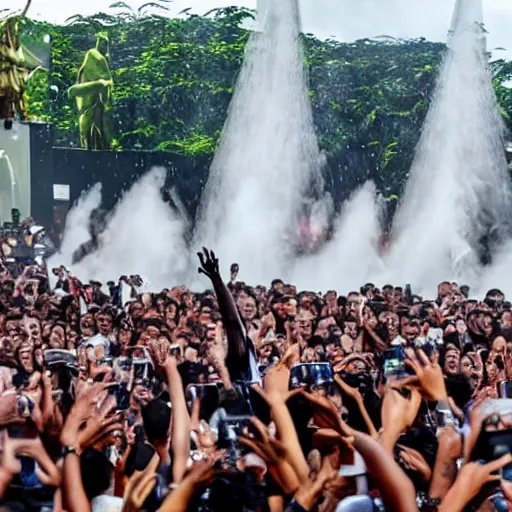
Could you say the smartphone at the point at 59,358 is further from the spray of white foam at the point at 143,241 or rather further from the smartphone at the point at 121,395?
the spray of white foam at the point at 143,241

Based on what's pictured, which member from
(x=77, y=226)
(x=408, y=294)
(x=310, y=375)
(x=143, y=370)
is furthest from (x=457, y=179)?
(x=143, y=370)

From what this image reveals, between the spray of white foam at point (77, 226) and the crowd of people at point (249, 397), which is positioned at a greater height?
the spray of white foam at point (77, 226)

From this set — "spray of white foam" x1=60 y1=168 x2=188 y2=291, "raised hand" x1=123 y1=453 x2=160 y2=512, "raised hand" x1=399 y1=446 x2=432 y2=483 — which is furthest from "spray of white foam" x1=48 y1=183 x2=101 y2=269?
"raised hand" x1=123 y1=453 x2=160 y2=512

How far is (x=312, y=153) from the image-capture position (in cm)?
773

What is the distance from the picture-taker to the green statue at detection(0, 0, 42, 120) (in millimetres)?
7338

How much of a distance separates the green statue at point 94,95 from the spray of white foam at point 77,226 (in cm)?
29

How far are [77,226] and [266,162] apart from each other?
52.4 inches

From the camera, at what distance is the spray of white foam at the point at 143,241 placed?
716cm

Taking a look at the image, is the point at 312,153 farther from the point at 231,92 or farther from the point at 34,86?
the point at 34,86

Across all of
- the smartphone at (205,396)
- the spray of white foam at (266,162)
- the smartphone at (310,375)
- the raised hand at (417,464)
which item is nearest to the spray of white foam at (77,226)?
the spray of white foam at (266,162)

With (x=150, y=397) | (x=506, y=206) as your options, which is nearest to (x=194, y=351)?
(x=150, y=397)

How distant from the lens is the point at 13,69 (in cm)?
735

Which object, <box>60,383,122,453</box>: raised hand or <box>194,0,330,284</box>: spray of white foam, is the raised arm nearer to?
<box>194,0,330,284</box>: spray of white foam

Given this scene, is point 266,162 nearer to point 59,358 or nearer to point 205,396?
point 59,358
